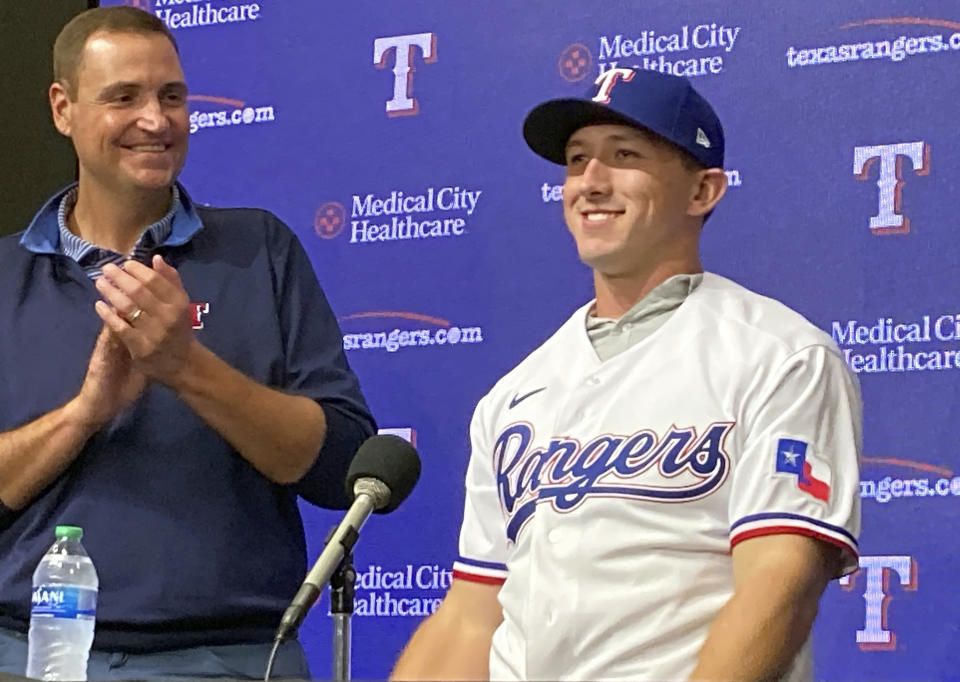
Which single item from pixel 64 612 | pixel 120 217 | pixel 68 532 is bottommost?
pixel 64 612

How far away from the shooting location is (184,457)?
9.14 ft

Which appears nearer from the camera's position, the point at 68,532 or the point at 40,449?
the point at 68,532

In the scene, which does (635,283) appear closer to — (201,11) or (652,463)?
(652,463)

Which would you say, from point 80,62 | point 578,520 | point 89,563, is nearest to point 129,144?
point 80,62

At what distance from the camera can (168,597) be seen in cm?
269

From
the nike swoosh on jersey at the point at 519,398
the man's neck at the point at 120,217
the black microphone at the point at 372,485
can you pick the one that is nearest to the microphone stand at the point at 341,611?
the black microphone at the point at 372,485

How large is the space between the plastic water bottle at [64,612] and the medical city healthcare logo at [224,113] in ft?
5.26

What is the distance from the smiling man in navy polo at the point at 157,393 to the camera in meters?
2.68

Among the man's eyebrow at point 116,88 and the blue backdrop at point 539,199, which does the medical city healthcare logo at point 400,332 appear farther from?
the man's eyebrow at point 116,88

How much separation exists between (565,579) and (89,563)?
2.92ft

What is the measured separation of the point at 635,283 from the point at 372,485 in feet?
1.76

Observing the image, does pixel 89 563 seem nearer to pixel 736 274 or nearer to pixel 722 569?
pixel 722 569

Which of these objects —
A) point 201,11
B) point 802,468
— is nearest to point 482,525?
point 802,468

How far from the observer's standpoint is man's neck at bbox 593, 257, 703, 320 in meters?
2.47
